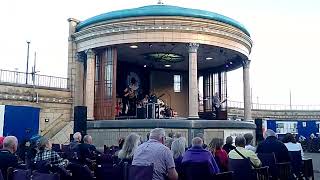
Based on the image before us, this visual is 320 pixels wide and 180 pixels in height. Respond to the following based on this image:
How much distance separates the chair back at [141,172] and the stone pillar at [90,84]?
16761 millimetres

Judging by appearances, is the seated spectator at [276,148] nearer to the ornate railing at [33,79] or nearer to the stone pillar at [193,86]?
the stone pillar at [193,86]

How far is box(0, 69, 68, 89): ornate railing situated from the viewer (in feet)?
71.4

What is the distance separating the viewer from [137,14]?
2056 centimetres

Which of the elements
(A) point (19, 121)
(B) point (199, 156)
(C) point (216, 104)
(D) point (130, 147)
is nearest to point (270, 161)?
(B) point (199, 156)

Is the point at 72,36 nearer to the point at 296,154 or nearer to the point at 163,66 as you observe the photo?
the point at 163,66

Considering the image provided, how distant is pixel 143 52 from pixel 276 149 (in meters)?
16.7

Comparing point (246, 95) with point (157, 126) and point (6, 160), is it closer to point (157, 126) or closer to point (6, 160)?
point (157, 126)

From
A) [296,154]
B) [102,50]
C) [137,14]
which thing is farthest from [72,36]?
[296,154]

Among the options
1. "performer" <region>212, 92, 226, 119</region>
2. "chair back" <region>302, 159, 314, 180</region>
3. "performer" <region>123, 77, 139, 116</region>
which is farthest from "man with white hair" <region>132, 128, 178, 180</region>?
"performer" <region>212, 92, 226, 119</region>

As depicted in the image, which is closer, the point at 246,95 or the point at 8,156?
the point at 8,156

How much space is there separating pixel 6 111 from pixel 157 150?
55.7 feet

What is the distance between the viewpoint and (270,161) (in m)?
7.50

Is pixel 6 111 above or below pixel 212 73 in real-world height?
below

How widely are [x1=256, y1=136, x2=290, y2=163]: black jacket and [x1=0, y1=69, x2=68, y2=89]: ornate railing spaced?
1687cm
